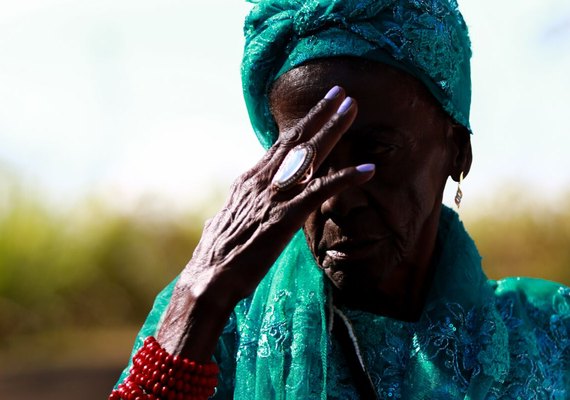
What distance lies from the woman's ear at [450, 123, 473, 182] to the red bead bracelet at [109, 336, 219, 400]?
112 cm

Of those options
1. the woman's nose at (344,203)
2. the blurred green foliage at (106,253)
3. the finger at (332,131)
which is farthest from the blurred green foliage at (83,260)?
the finger at (332,131)

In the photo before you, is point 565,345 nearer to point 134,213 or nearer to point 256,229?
point 256,229

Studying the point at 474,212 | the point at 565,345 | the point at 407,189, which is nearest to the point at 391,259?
the point at 407,189

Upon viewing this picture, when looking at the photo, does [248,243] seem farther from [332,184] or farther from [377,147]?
[377,147]

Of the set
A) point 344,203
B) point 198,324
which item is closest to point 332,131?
point 344,203

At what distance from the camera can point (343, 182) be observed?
2281 millimetres

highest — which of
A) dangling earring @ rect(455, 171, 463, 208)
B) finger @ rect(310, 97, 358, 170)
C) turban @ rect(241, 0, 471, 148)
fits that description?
turban @ rect(241, 0, 471, 148)

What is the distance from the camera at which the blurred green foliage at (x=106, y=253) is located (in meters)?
8.51

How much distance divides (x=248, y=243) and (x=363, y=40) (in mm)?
789

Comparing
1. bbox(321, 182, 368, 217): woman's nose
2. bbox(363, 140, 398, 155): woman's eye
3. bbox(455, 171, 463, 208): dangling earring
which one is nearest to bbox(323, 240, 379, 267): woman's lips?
bbox(321, 182, 368, 217): woman's nose

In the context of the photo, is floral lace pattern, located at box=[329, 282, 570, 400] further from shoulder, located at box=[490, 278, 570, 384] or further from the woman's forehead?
the woman's forehead

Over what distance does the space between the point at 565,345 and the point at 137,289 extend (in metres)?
6.30

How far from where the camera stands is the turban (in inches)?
110

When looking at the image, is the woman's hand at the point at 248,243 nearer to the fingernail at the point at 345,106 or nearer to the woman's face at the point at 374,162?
the fingernail at the point at 345,106
